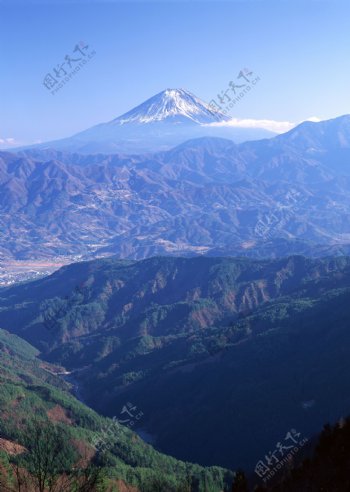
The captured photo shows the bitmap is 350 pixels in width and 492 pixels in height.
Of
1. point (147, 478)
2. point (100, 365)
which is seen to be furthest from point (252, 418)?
point (100, 365)

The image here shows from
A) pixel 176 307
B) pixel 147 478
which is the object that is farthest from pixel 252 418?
pixel 176 307

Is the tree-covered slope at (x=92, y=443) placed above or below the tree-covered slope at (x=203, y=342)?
above

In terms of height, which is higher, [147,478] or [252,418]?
[147,478]

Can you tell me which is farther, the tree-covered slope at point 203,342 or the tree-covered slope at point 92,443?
the tree-covered slope at point 203,342

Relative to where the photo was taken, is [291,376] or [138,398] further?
[138,398]

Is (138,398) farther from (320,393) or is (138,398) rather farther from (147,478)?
(147,478)

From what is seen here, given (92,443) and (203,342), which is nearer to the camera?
(92,443)

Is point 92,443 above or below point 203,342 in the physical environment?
above

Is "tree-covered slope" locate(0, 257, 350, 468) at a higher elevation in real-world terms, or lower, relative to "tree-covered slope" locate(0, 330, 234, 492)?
lower

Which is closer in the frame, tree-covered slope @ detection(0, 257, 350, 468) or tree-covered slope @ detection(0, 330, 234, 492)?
tree-covered slope @ detection(0, 330, 234, 492)

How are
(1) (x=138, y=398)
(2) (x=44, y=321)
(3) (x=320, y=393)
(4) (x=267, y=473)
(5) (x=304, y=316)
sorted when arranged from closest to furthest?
(4) (x=267, y=473)
(3) (x=320, y=393)
(1) (x=138, y=398)
(5) (x=304, y=316)
(2) (x=44, y=321)

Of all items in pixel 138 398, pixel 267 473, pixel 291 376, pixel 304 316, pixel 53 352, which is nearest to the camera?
pixel 267 473
